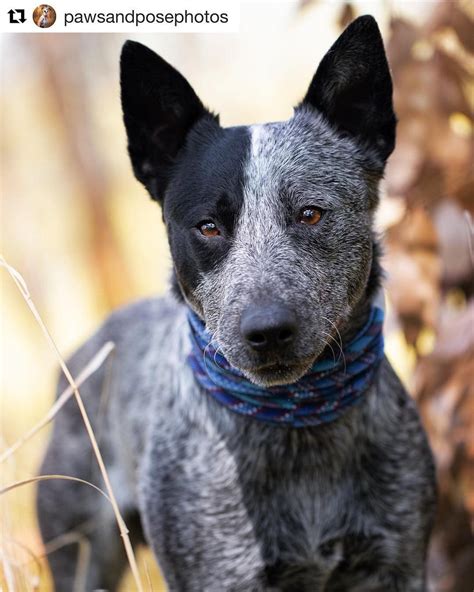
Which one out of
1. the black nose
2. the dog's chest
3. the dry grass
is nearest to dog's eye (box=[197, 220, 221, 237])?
the black nose

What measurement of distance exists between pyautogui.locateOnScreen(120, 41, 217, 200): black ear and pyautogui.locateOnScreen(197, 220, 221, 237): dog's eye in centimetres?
35

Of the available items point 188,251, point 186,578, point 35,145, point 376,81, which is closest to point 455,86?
point 376,81

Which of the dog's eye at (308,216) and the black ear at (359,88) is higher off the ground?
the black ear at (359,88)

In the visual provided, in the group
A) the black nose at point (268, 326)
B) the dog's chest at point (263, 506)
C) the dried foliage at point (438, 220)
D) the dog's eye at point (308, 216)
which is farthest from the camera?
the dried foliage at point (438, 220)

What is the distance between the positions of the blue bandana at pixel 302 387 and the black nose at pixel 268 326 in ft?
1.39

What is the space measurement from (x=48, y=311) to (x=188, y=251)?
256 inches

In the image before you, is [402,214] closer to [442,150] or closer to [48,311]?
[442,150]

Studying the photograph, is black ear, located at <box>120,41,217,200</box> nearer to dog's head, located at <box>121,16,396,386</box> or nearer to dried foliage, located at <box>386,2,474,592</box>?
dog's head, located at <box>121,16,396,386</box>

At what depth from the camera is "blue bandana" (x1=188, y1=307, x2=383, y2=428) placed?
293cm

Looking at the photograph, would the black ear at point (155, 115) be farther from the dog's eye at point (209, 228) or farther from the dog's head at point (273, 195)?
the dog's eye at point (209, 228)

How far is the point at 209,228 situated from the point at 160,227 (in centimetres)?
642

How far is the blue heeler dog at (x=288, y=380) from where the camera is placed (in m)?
2.75

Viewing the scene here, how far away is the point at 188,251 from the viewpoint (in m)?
2.85

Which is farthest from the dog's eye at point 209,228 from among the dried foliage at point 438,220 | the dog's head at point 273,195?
the dried foliage at point 438,220
